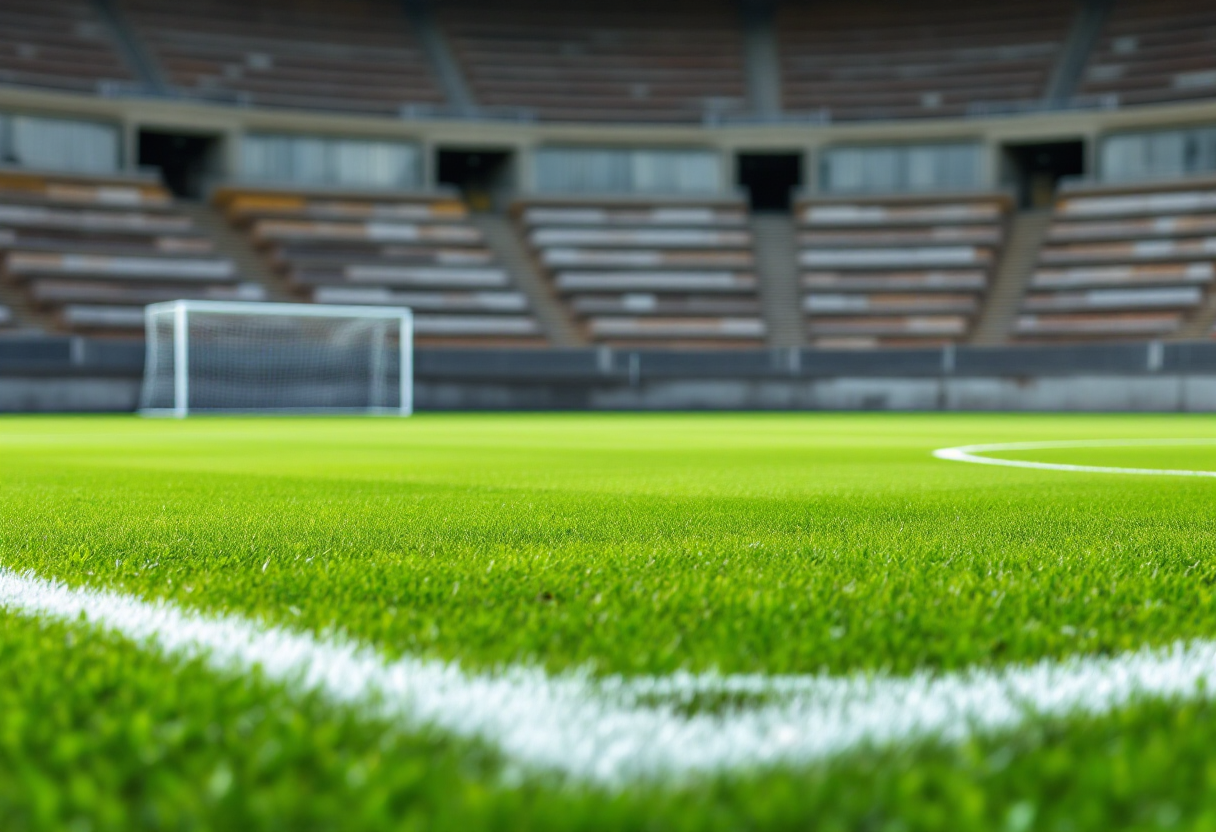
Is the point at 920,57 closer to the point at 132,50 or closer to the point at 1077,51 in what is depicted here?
the point at 1077,51

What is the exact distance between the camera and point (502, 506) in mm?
4195

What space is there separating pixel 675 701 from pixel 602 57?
37.5 metres

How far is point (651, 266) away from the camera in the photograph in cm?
3344

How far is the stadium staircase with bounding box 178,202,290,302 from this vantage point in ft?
102

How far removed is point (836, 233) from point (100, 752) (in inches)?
1324

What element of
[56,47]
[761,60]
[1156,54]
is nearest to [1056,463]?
[1156,54]

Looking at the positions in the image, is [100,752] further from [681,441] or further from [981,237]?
[981,237]

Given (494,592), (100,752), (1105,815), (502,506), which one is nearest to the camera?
(1105,815)

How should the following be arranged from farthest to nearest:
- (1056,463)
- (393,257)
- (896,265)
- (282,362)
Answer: (896,265) → (393,257) → (282,362) → (1056,463)

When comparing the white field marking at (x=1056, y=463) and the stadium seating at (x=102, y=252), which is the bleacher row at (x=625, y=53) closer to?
the stadium seating at (x=102, y=252)

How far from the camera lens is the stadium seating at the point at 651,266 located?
3206cm

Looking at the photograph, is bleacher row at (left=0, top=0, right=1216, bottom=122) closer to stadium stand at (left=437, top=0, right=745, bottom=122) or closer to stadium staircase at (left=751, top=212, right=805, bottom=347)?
stadium stand at (left=437, top=0, right=745, bottom=122)

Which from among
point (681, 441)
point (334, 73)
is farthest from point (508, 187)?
point (681, 441)

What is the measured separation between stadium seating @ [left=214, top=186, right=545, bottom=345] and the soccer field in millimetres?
27534
